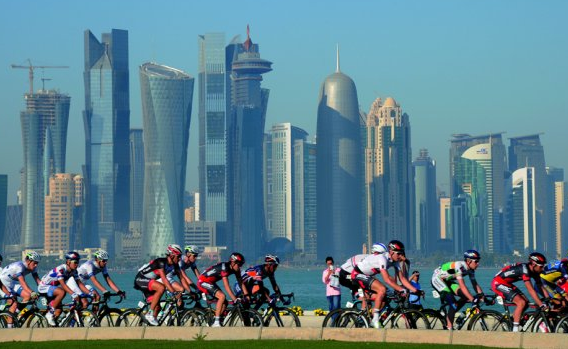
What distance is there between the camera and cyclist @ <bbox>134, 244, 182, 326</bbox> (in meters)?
28.5

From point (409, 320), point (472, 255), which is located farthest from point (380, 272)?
point (472, 255)

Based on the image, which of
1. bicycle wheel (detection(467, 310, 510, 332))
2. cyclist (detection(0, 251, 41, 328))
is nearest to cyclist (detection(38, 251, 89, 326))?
cyclist (detection(0, 251, 41, 328))

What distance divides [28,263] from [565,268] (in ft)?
38.5

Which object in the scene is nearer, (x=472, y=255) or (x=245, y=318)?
(x=472, y=255)

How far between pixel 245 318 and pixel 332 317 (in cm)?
194

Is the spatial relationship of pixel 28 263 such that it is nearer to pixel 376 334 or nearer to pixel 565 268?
pixel 376 334

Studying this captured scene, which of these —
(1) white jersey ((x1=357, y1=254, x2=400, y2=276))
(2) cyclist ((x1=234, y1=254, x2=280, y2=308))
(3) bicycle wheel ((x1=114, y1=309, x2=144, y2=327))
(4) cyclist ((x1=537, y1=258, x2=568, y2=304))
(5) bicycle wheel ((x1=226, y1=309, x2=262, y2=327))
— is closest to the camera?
(1) white jersey ((x1=357, y1=254, x2=400, y2=276))

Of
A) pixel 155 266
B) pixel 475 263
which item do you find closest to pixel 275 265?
pixel 155 266

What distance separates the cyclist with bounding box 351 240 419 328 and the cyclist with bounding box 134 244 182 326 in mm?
4088

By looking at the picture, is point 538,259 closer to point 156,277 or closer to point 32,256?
point 156,277

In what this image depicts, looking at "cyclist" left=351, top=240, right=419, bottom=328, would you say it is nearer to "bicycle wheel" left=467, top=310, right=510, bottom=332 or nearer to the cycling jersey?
"bicycle wheel" left=467, top=310, right=510, bottom=332

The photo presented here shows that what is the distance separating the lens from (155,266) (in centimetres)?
2862

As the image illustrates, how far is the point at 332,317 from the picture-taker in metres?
27.0

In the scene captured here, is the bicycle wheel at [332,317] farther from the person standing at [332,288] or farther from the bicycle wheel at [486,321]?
the person standing at [332,288]
